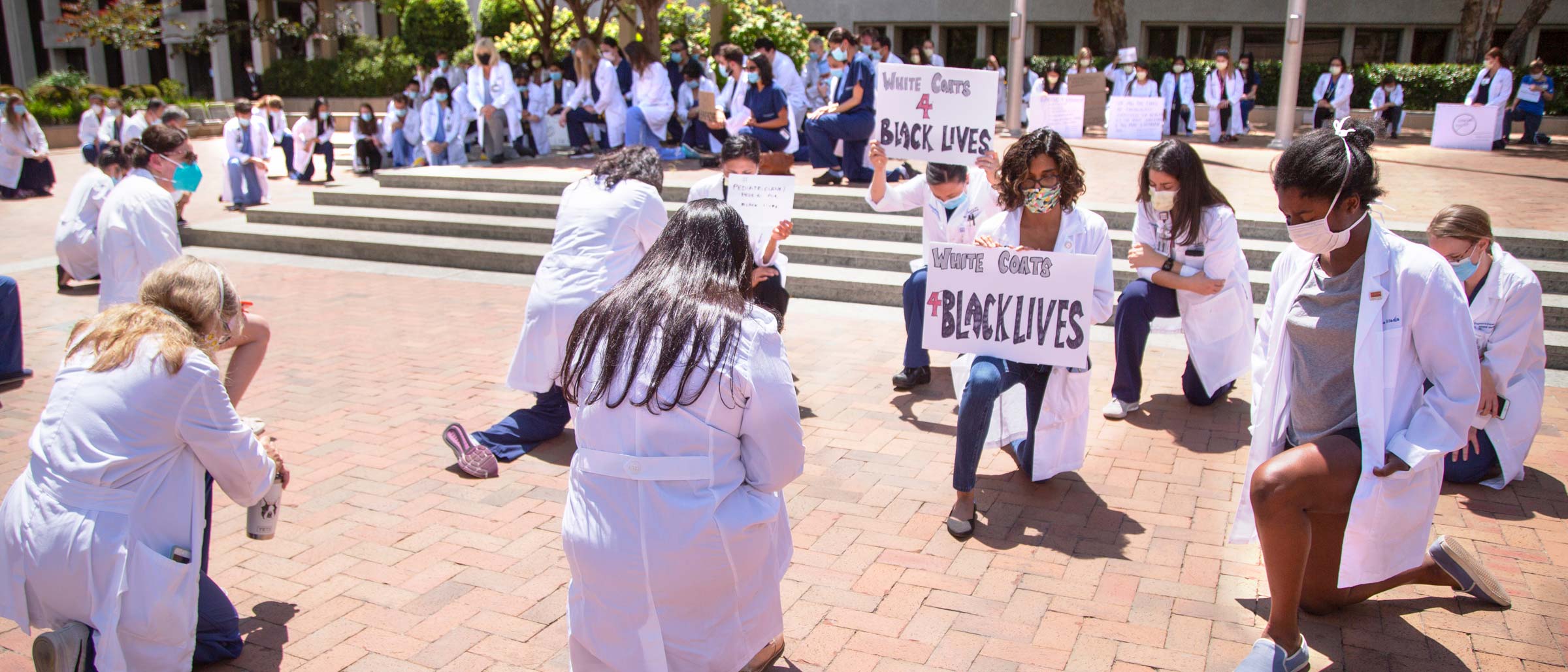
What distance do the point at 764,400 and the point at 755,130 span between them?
32.5ft

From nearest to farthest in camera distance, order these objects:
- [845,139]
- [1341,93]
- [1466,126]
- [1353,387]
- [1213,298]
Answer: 1. [1353,387]
2. [1213,298]
3. [845,139]
4. [1466,126]
5. [1341,93]

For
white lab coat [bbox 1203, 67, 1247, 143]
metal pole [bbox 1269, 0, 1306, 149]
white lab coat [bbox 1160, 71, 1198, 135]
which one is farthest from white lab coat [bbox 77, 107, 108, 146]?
metal pole [bbox 1269, 0, 1306, 149]

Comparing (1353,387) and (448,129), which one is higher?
(448,129)

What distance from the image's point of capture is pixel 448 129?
16.5m

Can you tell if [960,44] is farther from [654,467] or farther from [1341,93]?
[654,467]

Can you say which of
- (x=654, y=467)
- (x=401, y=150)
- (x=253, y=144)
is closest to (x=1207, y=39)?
(x=401, y=150)

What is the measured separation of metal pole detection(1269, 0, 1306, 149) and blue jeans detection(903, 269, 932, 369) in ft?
33.9

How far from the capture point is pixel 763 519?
276cm

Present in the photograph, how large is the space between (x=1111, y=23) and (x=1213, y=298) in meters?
19.8

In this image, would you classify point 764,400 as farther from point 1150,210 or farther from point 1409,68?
point 1409,68

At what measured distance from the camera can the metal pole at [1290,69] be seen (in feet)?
48.3

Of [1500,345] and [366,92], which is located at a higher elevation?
[366,92]

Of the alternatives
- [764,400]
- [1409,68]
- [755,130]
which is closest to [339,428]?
[764,400]

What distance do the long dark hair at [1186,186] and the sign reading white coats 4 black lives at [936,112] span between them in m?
1.24
